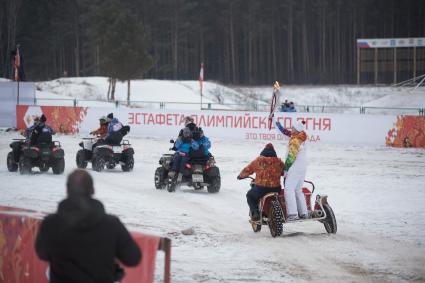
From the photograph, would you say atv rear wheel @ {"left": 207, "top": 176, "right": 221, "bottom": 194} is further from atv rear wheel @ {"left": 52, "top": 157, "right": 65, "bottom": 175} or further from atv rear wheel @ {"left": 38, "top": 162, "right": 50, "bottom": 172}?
atv rear wheel @ {"left": 38, "top": 162, "right": 50, "bottom": 172}

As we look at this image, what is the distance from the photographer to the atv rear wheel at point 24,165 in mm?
20969

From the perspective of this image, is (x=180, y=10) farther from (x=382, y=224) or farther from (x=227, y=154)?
(x=382, y=224)

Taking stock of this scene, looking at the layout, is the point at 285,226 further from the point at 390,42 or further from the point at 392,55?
the point at 392,55

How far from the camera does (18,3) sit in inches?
2822

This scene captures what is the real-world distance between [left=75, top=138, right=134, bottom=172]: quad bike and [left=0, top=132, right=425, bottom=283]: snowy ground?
13.4 inches

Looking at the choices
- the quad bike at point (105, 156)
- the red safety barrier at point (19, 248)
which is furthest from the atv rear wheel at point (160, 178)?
the red safety barrier at point (19, 248)

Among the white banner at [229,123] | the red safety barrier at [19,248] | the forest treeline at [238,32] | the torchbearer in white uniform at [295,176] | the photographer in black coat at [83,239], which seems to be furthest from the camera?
the forest treeline at [238,32]

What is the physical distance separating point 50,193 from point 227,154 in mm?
11868

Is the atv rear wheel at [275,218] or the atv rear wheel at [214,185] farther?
the atv rear wheel at [214,185]

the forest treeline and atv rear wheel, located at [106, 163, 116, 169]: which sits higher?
the forest treeline

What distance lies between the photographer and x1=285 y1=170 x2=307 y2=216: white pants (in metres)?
12.3

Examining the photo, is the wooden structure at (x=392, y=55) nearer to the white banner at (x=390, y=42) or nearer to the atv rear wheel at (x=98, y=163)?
the white banner at (x=390, y=42)

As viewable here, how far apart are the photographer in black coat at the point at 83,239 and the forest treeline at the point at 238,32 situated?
75487mm

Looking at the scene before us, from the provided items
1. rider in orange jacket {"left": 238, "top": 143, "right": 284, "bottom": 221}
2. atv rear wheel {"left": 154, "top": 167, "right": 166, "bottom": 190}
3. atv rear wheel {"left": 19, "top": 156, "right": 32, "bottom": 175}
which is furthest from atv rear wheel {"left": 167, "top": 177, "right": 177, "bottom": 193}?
rider in orange jacket {"left": 238, "top": 143, "right": 284, "bottom": 221}
